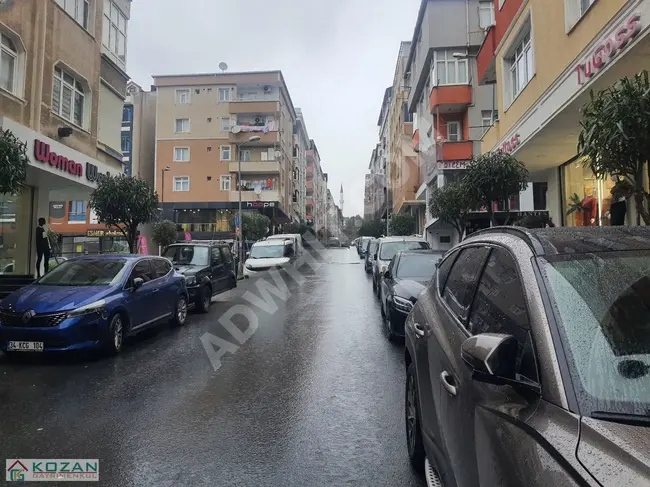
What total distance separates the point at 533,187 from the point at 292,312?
1702 cm

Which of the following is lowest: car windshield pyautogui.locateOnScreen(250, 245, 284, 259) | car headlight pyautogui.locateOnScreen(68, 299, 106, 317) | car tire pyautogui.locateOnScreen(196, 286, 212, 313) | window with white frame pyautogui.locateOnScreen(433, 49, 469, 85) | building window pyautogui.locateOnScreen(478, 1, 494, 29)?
car tire pyautogui.locateOnScreen(196, 286, 212, 313)

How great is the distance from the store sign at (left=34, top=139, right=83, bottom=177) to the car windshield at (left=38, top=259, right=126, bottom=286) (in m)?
5.50

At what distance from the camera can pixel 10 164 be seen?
28.0ft

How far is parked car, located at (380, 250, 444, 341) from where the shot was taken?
7.70m

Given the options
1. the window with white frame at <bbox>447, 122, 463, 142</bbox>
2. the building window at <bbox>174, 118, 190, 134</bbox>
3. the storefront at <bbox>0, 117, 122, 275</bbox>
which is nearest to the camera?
the storefront at <bbox>0, 117, 122, 275</bbox>

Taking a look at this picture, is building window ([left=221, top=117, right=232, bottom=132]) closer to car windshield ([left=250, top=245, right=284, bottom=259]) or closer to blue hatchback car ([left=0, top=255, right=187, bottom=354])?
car windshield ([left=250, top=245, right=284, bottom=259])

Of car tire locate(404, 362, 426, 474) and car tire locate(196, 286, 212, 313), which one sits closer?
car tire locate(404, 362, 426, 474)

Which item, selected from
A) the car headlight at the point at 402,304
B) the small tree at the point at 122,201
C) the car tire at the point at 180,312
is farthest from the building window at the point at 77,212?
the car headlight at the point at 402,304

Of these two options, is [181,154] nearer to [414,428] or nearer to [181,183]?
[181,183]

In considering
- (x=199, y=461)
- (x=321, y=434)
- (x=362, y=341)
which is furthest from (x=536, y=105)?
(x=199, y=461)

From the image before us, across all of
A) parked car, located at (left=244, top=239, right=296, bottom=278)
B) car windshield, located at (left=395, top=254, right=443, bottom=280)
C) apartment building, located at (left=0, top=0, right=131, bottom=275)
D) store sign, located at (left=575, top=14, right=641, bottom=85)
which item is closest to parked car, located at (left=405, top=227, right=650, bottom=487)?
store sign, located at (left=575, top=14, right=641, bottom=85)

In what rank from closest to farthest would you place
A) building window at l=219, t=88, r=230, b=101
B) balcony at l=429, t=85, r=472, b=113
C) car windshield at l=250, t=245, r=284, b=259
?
car windshield at l=250, t=245, r=284, b=259, balcony at l=429, t=85, r=472, b=113, building window at l=219, t=88, r=230, b=101

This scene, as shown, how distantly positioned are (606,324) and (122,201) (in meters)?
15.0

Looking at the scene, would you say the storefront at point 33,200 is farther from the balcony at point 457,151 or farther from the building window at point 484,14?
the building window at point 484,14
